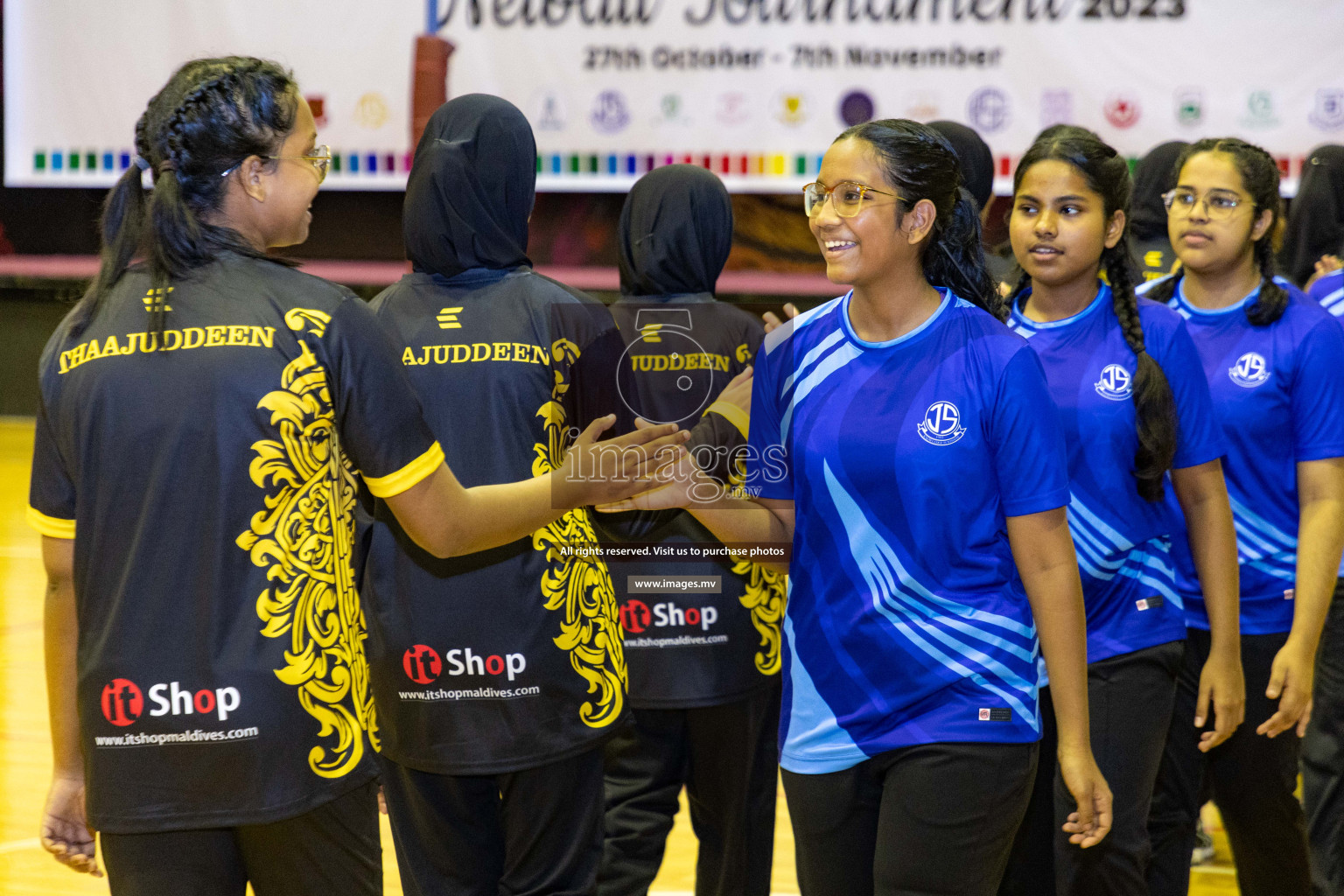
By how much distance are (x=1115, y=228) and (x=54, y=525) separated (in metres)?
1.86

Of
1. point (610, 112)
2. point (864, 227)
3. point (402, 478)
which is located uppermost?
point (610, 112)

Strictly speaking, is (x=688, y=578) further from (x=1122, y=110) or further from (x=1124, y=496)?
(x=1122, y=110)

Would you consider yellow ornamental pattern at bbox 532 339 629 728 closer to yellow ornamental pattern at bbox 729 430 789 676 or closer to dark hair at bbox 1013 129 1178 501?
yellow ornamental pattern at bbox 729 430 789 676

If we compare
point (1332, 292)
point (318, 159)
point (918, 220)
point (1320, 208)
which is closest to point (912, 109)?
point (1320, 208)

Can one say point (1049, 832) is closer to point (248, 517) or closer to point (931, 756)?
point (931, 756)

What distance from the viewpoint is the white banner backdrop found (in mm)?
6582

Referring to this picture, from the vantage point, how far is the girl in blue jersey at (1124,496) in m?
2.28

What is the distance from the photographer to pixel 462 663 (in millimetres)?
2135

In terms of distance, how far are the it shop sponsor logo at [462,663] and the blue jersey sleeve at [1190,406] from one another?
1.22m

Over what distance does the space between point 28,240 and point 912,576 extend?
887cm

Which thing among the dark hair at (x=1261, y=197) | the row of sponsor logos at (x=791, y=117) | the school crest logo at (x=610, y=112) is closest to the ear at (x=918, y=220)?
the dark hair at (x=1261, y=197)

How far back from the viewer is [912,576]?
5.99 feet

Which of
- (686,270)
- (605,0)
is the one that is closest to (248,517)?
(686,270)

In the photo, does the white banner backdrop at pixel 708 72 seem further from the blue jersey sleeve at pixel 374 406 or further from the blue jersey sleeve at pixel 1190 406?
the blue jersey sleeve at pixel 374 406
